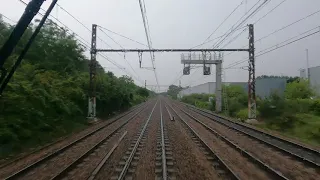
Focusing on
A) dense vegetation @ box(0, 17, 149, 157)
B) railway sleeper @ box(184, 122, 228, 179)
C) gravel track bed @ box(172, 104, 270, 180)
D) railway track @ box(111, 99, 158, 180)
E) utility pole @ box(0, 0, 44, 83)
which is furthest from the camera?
dense vegetation @ box(0, 17, 149, 157)

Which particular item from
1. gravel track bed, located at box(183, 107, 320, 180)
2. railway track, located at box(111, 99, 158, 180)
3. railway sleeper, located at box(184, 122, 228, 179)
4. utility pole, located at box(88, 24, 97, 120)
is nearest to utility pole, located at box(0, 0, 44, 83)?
railway track, located at box(111, 99, 158, 180)

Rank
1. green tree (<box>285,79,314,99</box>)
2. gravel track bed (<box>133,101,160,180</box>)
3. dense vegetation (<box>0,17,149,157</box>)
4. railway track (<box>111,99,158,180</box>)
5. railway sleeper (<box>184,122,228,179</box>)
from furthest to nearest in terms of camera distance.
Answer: green tree (<box>285,79,314,99</box>)
dense vegetation (<box>0,17,149,157</box>)
railway sleeper (<box>184,122,228,179</box>)
gravel track bed (<box>133,101,160,180</box>)
railway track (<box>111,99,158,180</box>)

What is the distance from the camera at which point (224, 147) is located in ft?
51.3

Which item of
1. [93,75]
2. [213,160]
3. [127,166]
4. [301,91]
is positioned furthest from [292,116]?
[301,91]

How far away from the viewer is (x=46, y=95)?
19.5 metres

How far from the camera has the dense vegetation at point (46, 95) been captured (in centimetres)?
1506

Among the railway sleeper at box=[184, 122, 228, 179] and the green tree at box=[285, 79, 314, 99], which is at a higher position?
the green tree at box=[285, 79, 314, 99]

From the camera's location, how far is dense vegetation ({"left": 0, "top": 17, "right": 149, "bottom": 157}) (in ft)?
49.4

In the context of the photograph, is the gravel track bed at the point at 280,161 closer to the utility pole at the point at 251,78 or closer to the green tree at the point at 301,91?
the utility pole at the point at 251,78

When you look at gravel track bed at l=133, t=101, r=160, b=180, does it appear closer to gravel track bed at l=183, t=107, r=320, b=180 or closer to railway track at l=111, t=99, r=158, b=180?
railway track at l=111, t=99, r=158, b=180

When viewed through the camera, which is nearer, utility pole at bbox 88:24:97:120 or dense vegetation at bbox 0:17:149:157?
dense vegetation at bbox 0:17:149:157

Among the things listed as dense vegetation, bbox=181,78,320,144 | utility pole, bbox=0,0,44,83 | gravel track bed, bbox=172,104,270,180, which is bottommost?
gravel track bed, bbox=172,104,270,180

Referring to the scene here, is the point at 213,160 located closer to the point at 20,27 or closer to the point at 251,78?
the point at 20,27

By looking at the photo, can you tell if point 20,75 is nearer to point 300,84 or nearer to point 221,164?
point 221,164
